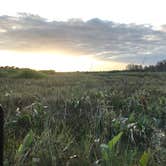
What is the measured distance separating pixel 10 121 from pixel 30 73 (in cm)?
1408

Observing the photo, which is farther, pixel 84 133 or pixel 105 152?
pixel 84 133

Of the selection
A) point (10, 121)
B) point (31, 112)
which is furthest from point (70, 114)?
point (10, 121)

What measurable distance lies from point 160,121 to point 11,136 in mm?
2604

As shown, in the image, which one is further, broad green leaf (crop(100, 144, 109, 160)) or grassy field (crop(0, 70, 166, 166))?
grassy field (crop(0, 70, 166, 166))

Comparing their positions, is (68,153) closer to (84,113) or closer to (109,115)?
(109,115)

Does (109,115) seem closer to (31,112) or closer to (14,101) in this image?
(31,112)

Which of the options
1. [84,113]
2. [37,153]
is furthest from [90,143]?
[84,113]

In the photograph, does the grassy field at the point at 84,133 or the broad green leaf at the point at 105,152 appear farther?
the grassy field at the point at 84,133

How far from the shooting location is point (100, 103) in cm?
723

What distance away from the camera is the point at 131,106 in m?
7.99

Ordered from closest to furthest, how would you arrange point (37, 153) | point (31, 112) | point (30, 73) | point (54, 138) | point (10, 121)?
point (37, 153) < point (54, 138) < point (10, 121) < point (31, 112) < point (30, 73)

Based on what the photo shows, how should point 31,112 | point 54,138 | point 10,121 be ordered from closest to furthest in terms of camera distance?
point 54,138, point 10,121, point 31,112

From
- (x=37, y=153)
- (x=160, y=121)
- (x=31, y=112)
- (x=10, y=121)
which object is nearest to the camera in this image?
(x=37, y=153)

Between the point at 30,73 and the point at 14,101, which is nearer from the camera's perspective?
the point at 14,101
